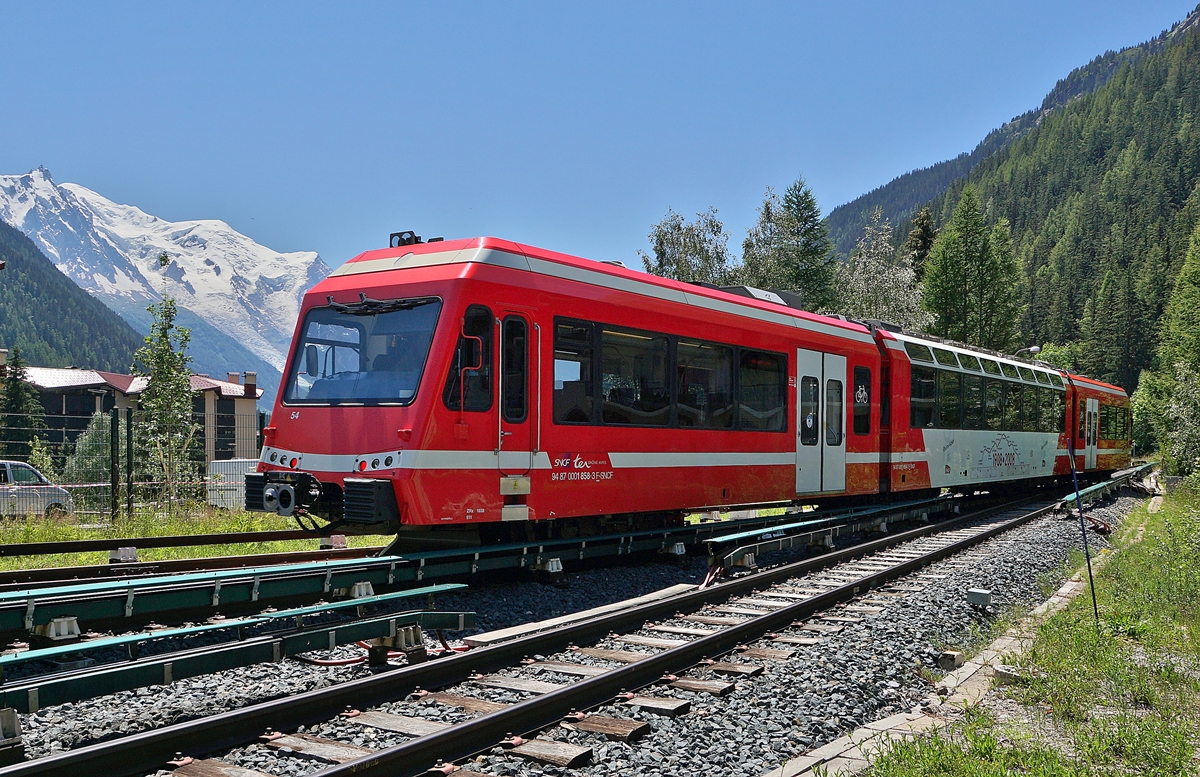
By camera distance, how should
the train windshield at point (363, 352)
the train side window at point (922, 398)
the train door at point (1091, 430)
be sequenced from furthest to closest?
the train door at point (1091, 430)
the train side window at point (922, 398)
the train windshield at point (363, 352)

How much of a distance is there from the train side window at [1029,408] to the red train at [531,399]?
9858 mm

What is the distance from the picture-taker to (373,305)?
9477 mm

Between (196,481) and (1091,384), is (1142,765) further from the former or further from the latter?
(1091,384)

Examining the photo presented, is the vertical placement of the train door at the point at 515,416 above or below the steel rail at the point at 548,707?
above

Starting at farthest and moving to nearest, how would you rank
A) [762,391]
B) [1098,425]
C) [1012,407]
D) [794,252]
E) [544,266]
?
[794,252] → [1098,425] → [1012,407] → [762,391] → [544,266]

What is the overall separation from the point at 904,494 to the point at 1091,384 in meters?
12.5

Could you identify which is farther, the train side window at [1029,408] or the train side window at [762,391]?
the train side window at [1029,408]

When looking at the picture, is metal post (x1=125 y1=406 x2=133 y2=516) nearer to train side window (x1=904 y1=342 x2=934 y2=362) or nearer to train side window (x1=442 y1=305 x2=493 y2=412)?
train side window (x1=442 y1=305 x2=493 y2=412)

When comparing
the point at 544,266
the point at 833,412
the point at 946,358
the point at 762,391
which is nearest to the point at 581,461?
the point at 544,266

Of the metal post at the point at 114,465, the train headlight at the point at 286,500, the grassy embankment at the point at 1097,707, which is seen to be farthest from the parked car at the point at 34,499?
the grassy embankment at the point at 1097,707

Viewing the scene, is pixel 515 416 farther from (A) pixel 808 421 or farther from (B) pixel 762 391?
(A) pixel 808 421

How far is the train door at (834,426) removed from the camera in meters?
14.7

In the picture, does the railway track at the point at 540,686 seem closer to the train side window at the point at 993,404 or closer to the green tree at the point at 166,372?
the train side window at the point at 993,404

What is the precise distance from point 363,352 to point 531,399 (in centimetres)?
176
